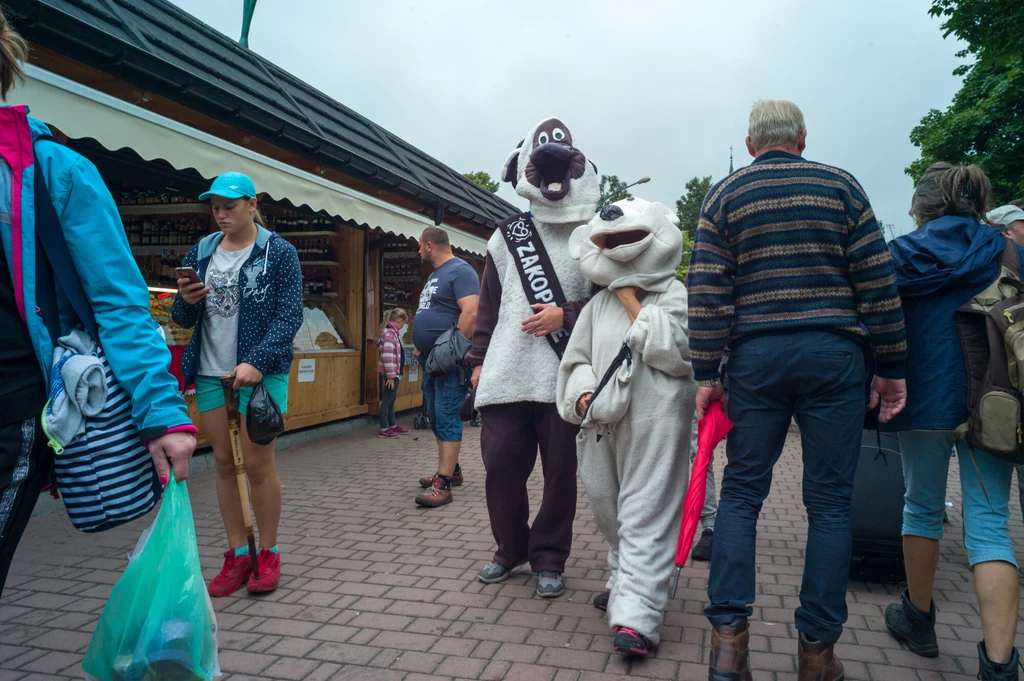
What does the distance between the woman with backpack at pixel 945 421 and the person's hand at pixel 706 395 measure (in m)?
0.65

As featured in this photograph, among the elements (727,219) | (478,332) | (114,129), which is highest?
(114,129)

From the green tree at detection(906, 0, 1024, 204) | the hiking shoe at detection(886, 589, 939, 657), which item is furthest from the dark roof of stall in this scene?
the green tree at detection(906, 0, 1024, 204)

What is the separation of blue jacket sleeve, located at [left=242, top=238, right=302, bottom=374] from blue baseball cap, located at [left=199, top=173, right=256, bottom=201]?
0.27 meters

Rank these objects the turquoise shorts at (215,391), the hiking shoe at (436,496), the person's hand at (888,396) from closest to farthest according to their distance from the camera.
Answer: the person's hand at (888,396) → the turquoise shorts at (215,391) → the hiking shoe at (436,496)

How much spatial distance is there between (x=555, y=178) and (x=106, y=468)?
2.37 meters

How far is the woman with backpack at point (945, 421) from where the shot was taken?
2629 millimetres

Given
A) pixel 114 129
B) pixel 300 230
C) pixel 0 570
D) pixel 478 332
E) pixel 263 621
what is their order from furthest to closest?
1. pixel 300 230
2. pixel 114 129
3. pixel 478 332
4. pixel 263 621
5. pixel 0 570

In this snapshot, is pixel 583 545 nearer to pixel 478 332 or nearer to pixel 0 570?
pixel 478 332

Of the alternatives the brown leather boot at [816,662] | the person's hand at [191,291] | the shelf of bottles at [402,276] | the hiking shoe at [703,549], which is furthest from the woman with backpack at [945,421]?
the shelf of bottles at [402,276]

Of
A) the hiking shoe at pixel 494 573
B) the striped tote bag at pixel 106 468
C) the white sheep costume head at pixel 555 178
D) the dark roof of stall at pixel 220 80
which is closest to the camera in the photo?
the striped tote bag at pixel 106 468

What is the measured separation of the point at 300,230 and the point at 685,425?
297 inches

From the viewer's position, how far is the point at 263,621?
335cm

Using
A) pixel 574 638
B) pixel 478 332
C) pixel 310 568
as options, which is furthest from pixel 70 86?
pixel 574 638

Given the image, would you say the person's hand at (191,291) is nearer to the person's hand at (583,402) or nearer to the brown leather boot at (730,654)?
the person's hand at (583,402)
